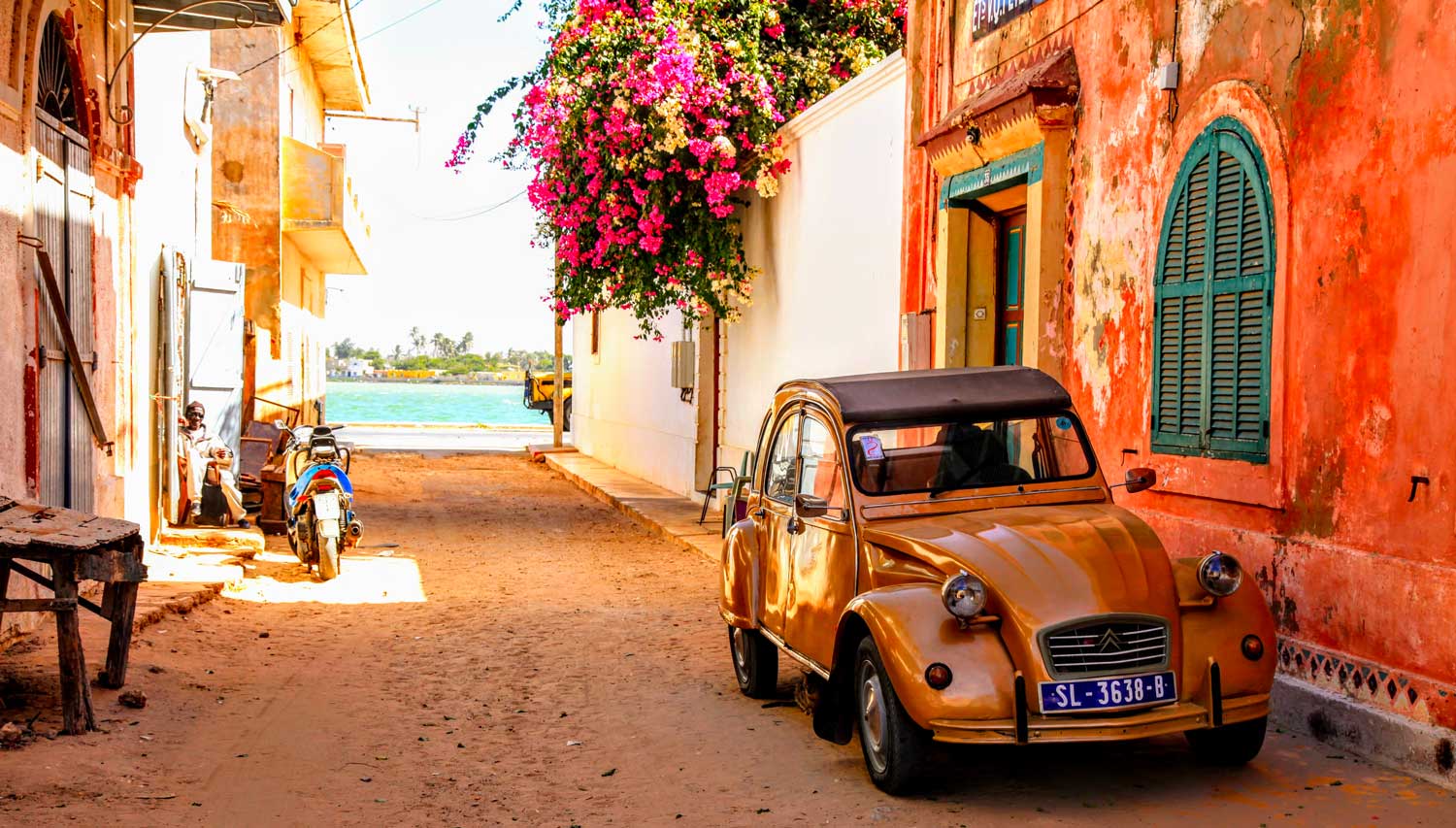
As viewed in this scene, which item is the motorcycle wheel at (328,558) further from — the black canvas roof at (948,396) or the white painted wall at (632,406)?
the white painted wall at (632,406)

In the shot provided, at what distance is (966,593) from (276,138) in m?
21.6

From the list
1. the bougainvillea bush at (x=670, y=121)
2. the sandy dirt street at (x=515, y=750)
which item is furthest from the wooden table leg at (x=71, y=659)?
the bougainvillea bush at (x=670, y=121)

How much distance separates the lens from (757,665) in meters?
7.28

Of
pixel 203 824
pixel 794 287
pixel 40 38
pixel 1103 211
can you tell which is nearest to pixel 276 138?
pixel 794 287

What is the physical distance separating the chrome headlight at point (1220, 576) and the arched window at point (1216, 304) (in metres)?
1.55

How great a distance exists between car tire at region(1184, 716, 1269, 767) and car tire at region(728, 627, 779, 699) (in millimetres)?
2256

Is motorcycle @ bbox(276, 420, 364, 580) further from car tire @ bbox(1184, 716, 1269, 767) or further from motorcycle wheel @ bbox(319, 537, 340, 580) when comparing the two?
car tire @ bbox(1184, 716, 1269, 767)

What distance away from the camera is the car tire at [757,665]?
7.25 meters

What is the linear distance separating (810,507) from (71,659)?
10.8ft

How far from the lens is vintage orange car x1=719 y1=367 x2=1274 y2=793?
5012 millimetres

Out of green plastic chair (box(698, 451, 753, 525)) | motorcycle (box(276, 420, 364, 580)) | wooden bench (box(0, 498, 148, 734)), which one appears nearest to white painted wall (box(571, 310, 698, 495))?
green plastic chair (box(698, 451, 753, 525))

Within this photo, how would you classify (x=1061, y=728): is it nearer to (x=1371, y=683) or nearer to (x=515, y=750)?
(x=1371, y=683)

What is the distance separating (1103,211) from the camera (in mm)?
8539

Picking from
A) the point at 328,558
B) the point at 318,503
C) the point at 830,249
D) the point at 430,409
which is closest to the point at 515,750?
the point at 328,558
